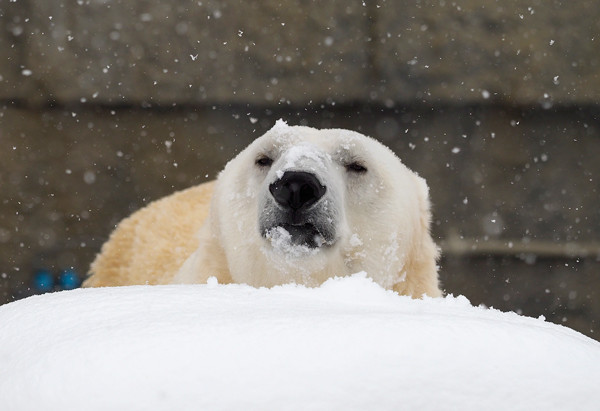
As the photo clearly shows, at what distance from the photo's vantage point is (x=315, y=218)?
6.00ft

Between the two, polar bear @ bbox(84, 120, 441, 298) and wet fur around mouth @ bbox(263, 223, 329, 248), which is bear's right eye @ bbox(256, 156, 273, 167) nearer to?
polar bear @ bbox(84, 120, 441, 298)

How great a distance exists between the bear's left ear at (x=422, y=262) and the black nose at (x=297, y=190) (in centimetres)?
48

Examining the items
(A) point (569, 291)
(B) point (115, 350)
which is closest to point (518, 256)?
(A) point (569, 291)

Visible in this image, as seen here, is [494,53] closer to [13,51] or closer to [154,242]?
[154,242]

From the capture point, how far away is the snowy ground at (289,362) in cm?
64

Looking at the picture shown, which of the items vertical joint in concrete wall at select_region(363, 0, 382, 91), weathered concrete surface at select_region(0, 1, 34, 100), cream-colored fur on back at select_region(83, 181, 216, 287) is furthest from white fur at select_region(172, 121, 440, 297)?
weathered concrete surface at select_region(0, 1, 34, 100)

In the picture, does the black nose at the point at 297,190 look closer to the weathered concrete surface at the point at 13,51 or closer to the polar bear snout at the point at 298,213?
the polar bear snout at the point at 298,213

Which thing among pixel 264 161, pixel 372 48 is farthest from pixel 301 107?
pixel 264 161

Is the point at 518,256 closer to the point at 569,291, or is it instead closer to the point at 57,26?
the point at 569,291

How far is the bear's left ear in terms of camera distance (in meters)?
2.15

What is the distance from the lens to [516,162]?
3.81m

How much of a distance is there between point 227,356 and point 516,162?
11.1ft

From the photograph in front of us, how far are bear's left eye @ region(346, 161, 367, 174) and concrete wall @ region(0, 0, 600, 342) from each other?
1737mm

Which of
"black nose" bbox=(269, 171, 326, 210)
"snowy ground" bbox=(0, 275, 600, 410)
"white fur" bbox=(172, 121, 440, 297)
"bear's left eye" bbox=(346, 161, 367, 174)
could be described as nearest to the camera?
"snowy ground" bbox=(0, 275, 600, 410)
